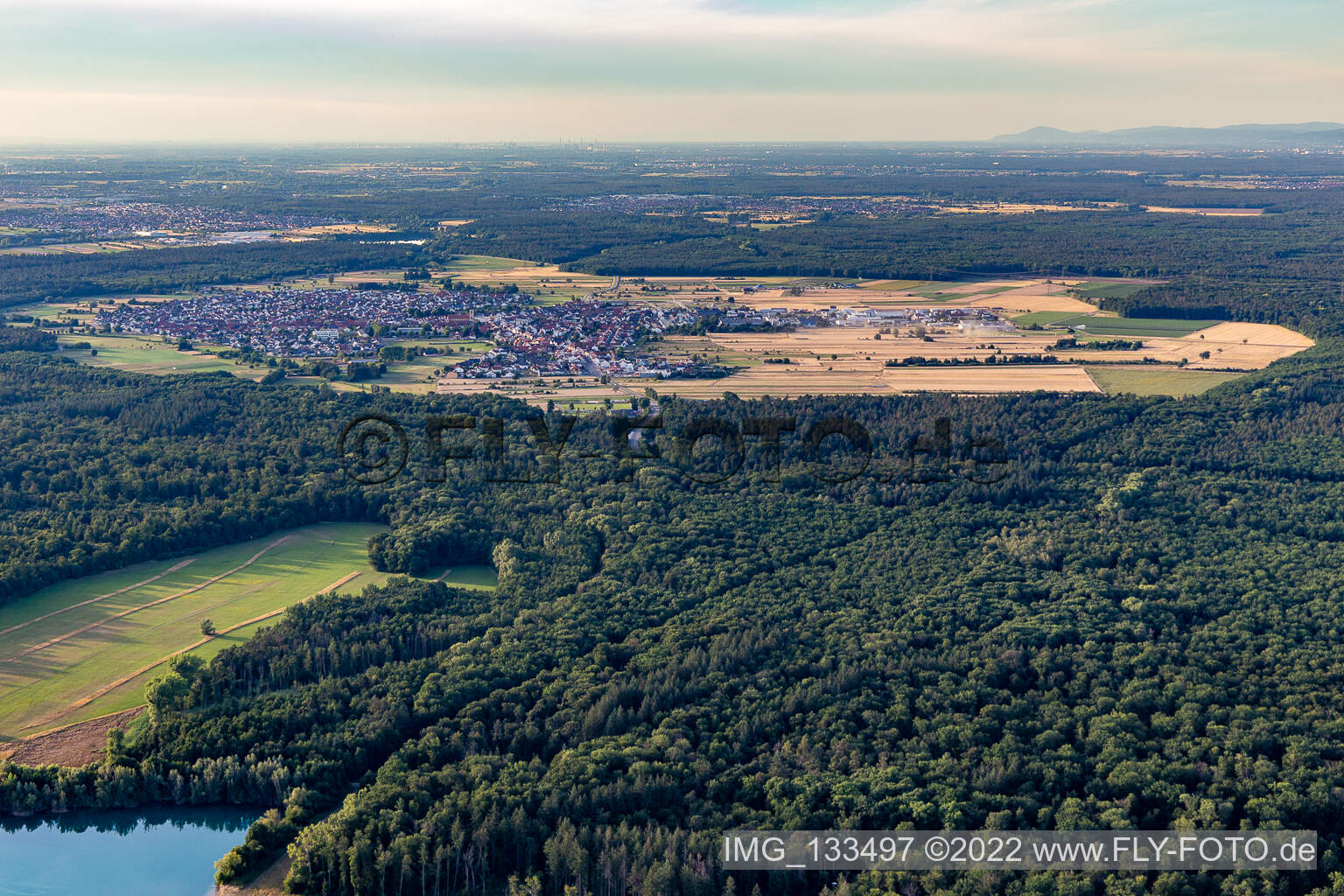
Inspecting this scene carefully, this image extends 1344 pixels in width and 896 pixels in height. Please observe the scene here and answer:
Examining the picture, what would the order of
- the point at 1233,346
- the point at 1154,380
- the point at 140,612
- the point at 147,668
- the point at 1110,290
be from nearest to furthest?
the point at 147,668, the point at 140,612, the point at 1154,380, the point at 1233,346, the point at 1110,290

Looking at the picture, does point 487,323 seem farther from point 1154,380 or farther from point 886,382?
point 1154,380

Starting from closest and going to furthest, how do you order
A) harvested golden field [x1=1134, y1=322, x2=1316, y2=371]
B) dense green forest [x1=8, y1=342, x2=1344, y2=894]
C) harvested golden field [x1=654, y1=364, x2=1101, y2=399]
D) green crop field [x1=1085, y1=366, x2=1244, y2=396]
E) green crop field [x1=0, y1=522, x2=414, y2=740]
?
dense green forest [x1=8, y1=342, x2=1344, y2=894] → green crop field [x1=0, y1=522, x2=414, y2=740] → harvested golden field [x1=654, y1=364, x2=1101, y2=399] → green crop field [x1=1085, y1=366, x2=1244, y2=396] → harvested golden field [x1=1134, y1=322, x2=1316, y2=371]

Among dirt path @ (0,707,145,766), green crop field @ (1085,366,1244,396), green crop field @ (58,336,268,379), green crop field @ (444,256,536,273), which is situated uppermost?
green crop field @ (444,256,536,273)

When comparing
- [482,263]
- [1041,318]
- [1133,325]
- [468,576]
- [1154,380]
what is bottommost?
[468,576]

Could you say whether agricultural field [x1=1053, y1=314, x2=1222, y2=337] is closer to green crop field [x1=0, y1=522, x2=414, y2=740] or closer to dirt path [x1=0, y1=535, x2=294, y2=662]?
green crop field [x1=0, y1=522, x2=414, y2=740]

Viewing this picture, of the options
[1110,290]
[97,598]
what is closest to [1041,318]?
[1110,290]

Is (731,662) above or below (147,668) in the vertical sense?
above

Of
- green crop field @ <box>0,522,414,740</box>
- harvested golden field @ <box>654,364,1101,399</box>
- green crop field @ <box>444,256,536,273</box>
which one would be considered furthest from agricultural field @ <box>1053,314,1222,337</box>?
green crop field @ <box>0,522,414,740</box>

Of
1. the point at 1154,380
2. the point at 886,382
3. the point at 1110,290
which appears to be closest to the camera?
the point at 886,382
